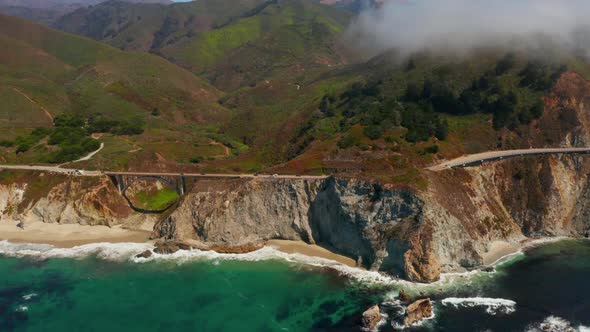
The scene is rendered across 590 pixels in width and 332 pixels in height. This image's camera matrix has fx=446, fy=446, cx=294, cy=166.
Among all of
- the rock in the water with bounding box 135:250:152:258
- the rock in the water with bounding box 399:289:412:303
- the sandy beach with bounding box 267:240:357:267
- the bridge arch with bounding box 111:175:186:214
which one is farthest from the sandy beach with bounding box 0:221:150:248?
the rock in the water with bounding box 399:289:412:303

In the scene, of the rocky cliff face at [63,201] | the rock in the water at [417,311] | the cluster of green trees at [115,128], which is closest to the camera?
the rock in the water at [417,311]

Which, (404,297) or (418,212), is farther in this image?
(418,212)

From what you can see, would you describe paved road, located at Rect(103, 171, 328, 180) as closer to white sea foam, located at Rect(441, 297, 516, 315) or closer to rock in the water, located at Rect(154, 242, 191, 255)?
rock in the water, located at Rect(154, 242, 191, 255)

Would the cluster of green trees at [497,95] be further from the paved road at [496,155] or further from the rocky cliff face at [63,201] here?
the rocky cliff face at [63,201]

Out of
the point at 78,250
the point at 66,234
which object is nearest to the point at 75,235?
the point at 66,234

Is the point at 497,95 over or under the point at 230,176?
over

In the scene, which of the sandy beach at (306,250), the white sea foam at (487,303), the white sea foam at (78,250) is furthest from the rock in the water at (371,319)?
the white sea foam at (78,250)

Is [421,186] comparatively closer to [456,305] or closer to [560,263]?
[456,305]

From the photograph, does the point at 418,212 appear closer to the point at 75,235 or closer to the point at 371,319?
the point at 371,319
